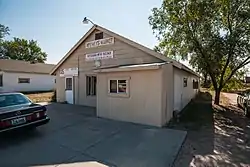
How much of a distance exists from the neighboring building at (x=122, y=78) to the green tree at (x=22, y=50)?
40.7 metres

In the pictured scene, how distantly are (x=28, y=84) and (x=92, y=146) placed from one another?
23.8m

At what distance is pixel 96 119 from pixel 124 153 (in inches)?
182

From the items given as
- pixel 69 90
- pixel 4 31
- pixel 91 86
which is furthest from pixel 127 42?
pixel 4 31

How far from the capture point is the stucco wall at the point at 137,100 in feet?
27.5

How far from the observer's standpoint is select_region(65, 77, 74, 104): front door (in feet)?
49.7

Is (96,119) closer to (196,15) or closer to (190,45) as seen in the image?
(190,45)

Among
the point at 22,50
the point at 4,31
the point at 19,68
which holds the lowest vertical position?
the point at 19,68

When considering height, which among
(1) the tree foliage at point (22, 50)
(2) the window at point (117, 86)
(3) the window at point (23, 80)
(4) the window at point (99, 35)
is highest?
(1) the tree foliage at point (22, 50)

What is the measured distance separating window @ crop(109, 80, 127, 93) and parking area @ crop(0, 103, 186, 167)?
5.80 ft

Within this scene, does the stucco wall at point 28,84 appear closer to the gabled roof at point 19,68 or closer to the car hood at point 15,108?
the gabled roof at point 19,68

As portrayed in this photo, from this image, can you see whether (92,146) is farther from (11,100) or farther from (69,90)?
(69,90)

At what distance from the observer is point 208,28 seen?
13039 mm

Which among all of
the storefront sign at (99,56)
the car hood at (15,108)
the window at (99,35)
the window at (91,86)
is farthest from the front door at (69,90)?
the car hood at (15,108)

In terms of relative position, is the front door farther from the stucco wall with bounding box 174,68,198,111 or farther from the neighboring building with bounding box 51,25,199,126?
the stucco wall with bounding box 174,68,198,111
